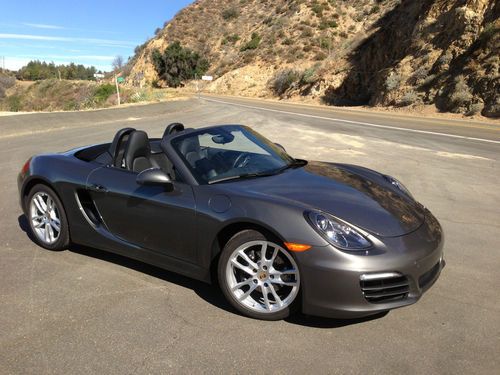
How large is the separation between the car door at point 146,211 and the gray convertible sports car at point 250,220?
0.01 meters

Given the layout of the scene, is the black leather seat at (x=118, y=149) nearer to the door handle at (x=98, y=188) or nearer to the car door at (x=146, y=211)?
the car door at (x=146, y=211)

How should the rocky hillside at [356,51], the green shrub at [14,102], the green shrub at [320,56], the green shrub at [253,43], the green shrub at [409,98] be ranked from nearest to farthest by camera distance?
the rocky hillside at [356,51] → the green shrub at [409,98] → the green shrub at [320,56] → the green shrub at [253,43] → the green shrub at [14,102]

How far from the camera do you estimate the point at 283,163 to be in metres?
4.42

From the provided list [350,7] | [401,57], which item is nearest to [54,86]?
[350,7]

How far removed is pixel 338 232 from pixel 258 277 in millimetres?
646

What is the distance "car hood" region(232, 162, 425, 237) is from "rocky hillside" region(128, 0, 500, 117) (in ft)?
70.8

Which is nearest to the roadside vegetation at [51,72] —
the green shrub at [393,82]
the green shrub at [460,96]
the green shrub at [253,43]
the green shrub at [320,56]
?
the green shrub at [253,43]

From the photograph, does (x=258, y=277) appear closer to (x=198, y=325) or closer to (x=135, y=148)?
(x=198, y=325)

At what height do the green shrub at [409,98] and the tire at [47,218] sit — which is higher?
the tire at [47,218]

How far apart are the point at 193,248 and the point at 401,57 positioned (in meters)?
32.4

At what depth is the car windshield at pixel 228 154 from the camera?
388 cm

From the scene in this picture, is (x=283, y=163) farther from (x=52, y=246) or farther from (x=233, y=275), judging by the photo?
(x=52, y=246)

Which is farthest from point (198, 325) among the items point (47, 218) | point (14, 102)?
point (14, 102)

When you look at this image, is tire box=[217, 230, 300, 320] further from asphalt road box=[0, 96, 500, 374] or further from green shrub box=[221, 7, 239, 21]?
green shrub box=[221, 7, 239, 21]
